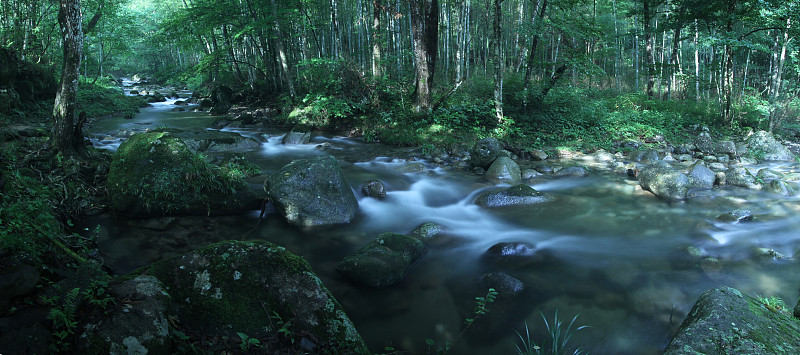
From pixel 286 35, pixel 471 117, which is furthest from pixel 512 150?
pixel 286 35

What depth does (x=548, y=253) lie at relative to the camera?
19.0ft

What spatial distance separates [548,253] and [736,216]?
3.63 m

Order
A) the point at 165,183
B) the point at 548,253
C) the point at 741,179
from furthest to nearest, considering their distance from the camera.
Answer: the point at 741,179 < the point at 165,183 < the point at 548,253

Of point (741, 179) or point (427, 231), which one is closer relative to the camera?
point (427, 231)

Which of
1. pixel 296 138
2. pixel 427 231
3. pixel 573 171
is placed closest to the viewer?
pixel 427 231

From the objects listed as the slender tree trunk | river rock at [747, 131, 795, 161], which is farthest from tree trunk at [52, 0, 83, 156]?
river rock at [747, 131, 795, 161]

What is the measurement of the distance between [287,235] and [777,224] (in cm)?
797

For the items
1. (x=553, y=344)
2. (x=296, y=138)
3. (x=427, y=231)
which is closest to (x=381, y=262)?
(x=427, y=231)

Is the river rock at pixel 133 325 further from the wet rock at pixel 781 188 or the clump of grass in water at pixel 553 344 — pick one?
the wet rock at pixel 781 188

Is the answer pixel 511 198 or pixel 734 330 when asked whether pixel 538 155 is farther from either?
pixel 734 330

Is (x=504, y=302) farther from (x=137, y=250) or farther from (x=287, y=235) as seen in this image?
(x=137, y=250)

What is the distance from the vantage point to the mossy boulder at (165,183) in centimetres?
591

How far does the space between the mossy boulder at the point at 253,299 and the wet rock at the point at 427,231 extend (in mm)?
3302

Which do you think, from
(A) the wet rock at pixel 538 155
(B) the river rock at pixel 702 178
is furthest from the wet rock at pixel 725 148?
(A) the wet rock at pixel 538 155
